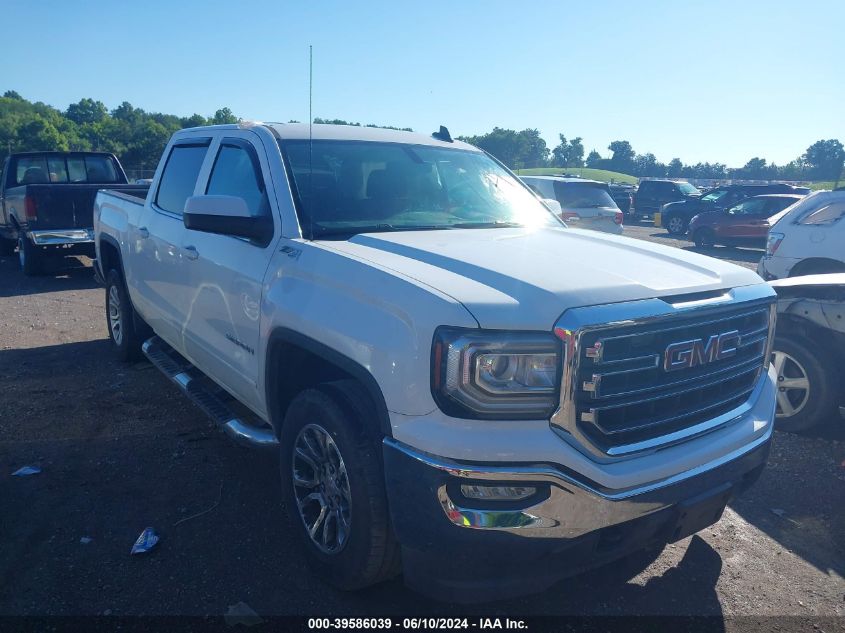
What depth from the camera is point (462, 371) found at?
2260 mm

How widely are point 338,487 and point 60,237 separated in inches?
375

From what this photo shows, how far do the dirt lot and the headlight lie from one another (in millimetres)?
1001

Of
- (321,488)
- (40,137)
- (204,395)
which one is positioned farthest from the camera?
(40,137)

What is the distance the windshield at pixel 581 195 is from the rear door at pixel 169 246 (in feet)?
29.1

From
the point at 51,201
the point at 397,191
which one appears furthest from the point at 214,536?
the point at 51,201

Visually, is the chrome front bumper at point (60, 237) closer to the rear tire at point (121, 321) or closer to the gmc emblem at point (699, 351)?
the rear tire at point (121, 321)

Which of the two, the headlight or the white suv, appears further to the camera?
the white suv

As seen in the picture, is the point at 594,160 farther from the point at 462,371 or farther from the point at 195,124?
the point at 462,371

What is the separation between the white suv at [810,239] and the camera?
286 inches

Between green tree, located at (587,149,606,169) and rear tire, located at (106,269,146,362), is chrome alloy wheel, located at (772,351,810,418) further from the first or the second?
green tree, located at (587,149,606,169)

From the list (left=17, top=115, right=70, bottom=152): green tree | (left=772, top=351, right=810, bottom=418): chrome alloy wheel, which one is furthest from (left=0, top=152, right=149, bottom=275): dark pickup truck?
(left=17, top=115, right=70, bottom=152): green tree

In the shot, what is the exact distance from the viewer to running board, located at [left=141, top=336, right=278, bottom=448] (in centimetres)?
353

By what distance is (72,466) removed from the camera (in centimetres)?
425

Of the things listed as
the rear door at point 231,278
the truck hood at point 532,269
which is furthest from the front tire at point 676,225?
the rear door at point 231,278
